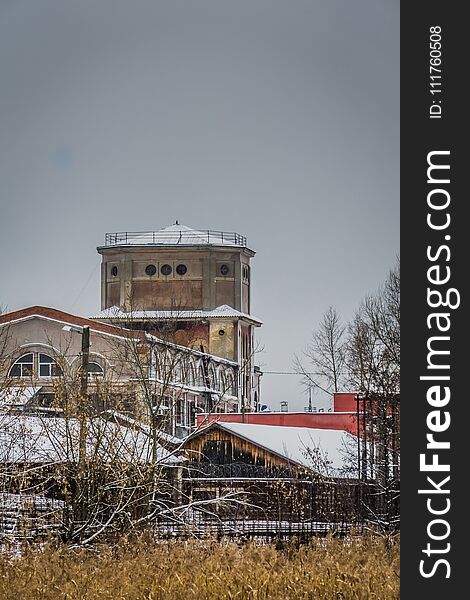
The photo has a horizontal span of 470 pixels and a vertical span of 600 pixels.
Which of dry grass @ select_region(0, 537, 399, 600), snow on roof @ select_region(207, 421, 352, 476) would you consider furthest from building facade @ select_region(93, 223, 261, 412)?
dry grass @ select_region(0, 537, 399, 600)

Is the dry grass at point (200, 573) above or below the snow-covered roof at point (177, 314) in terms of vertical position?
below

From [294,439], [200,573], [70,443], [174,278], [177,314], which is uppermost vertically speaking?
[174,278]

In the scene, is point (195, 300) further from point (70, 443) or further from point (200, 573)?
point (200, 573)

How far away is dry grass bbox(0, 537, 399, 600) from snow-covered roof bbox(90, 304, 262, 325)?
1978 inches

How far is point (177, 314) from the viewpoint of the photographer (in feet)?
214

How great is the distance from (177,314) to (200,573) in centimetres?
5314

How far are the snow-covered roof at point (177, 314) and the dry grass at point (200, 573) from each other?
50.2 metres

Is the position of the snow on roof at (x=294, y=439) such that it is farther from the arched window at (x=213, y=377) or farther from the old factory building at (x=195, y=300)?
the arched window at (x=213, y=377)

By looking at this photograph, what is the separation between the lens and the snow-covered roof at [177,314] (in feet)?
216

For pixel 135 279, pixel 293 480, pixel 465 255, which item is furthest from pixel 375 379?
pixel 135 279

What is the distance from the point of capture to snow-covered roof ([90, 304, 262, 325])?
65812mm

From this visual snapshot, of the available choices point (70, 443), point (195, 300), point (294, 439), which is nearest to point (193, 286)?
point (195, 300)

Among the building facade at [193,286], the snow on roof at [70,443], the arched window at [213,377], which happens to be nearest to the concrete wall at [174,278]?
the building facade at [193,286]

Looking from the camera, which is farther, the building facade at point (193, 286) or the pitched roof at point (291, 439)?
the building facade at point (193, 286)
